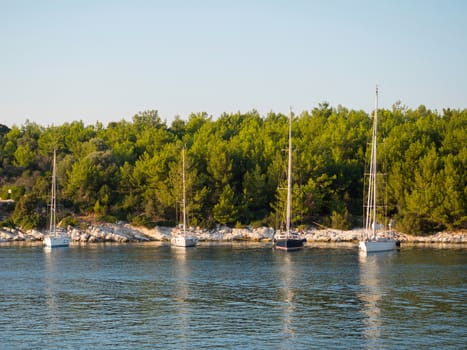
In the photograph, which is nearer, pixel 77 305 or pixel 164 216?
pixel 77 305

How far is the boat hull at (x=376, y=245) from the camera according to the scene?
64.9 metres

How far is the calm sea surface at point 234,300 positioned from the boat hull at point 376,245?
117 centimetres

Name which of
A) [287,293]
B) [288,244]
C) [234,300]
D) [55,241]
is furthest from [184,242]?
[234,300]

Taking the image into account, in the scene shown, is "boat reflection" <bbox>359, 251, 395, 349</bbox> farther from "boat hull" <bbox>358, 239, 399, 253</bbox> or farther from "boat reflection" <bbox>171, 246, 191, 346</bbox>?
"boat reflection" <bbox>171, 246, 191, 346</bbox>

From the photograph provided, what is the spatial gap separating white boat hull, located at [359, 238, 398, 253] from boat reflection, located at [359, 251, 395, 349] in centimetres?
39

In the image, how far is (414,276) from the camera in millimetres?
51062

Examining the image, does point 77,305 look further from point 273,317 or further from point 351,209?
point 351,209

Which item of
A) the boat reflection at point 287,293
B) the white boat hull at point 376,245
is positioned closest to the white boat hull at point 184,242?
the boat reflection at point 287,293

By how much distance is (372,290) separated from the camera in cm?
4531

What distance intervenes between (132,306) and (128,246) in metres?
36.8

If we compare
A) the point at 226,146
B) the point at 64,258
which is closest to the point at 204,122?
the point at 226,146

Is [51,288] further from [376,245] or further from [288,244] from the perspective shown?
[376,245]

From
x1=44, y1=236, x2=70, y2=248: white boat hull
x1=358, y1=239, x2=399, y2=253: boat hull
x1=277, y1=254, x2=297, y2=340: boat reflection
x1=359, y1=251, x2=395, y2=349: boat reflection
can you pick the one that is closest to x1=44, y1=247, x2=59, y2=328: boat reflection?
x1=44, y1=236, x2=70, y2=248: white boat hull

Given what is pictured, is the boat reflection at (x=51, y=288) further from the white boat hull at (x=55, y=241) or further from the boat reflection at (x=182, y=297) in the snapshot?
the boat reflection at (x=182, y=297)
